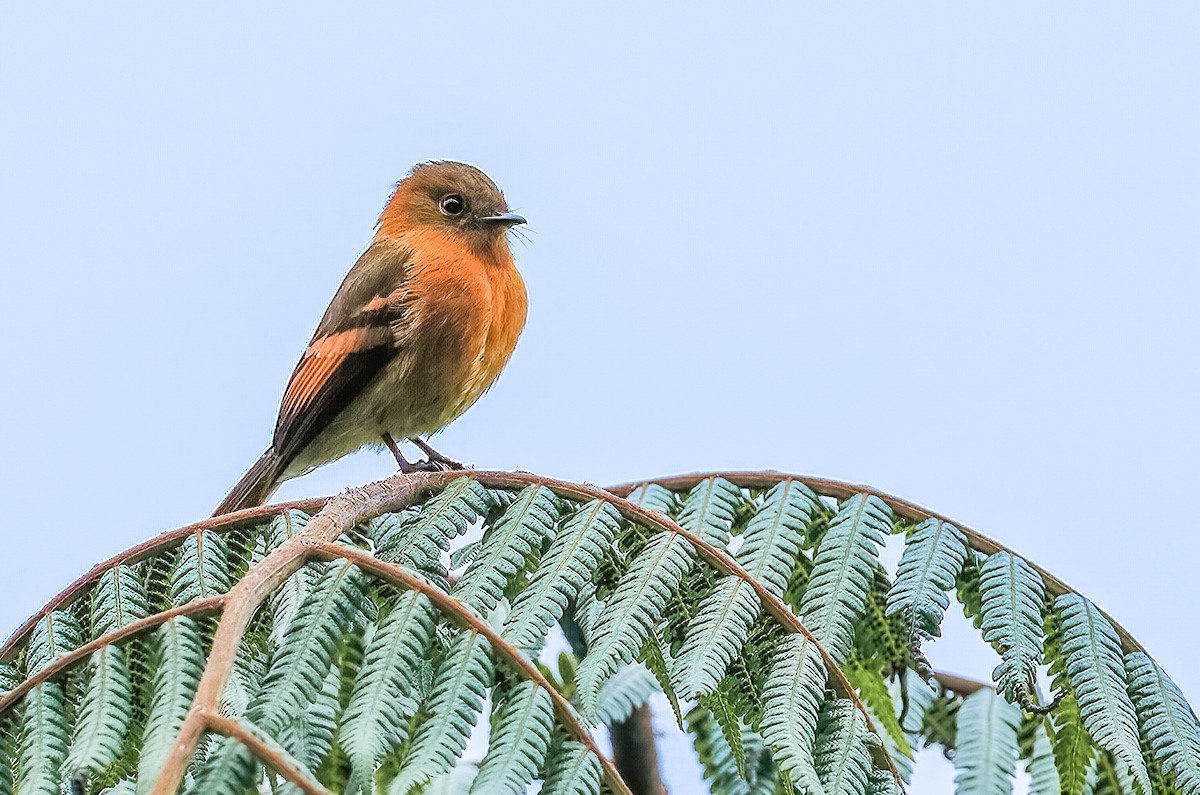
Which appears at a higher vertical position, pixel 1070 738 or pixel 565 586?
pixel 565 586

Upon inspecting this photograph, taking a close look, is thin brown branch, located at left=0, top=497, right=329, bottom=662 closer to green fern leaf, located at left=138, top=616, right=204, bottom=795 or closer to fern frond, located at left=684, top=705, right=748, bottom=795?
green fern leaf, located at left=138, top=616, right=204, bottom=795

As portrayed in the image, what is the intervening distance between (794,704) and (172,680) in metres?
0.82

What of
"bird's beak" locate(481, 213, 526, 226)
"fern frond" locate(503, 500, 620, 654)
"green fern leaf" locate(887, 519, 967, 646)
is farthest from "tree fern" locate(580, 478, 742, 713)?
"bird's beak" locate(481, 213, 526, 226)

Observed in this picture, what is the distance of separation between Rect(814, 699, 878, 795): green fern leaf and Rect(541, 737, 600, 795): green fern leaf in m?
0.37

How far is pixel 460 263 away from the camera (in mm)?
4398

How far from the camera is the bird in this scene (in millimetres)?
4199

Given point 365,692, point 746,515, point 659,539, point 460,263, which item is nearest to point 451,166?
point 460,263

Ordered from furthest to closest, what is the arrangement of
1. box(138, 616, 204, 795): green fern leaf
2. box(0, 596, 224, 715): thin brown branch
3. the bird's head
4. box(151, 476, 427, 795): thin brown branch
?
the bird's head < box(0, 596, 224, 715): thin brown branch < box(138, 616, 204, 795): green fern leaf < box(151, 476, 427, 795): thin brown branch

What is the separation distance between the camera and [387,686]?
179 centimetres

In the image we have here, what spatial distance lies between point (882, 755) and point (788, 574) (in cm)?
52

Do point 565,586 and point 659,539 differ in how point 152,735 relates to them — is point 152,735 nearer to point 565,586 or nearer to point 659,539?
point 565,586

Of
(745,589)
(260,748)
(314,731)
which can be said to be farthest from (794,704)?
(260,748)

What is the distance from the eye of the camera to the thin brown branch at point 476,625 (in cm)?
172

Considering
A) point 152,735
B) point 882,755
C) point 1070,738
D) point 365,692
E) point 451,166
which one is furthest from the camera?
point 451,166
